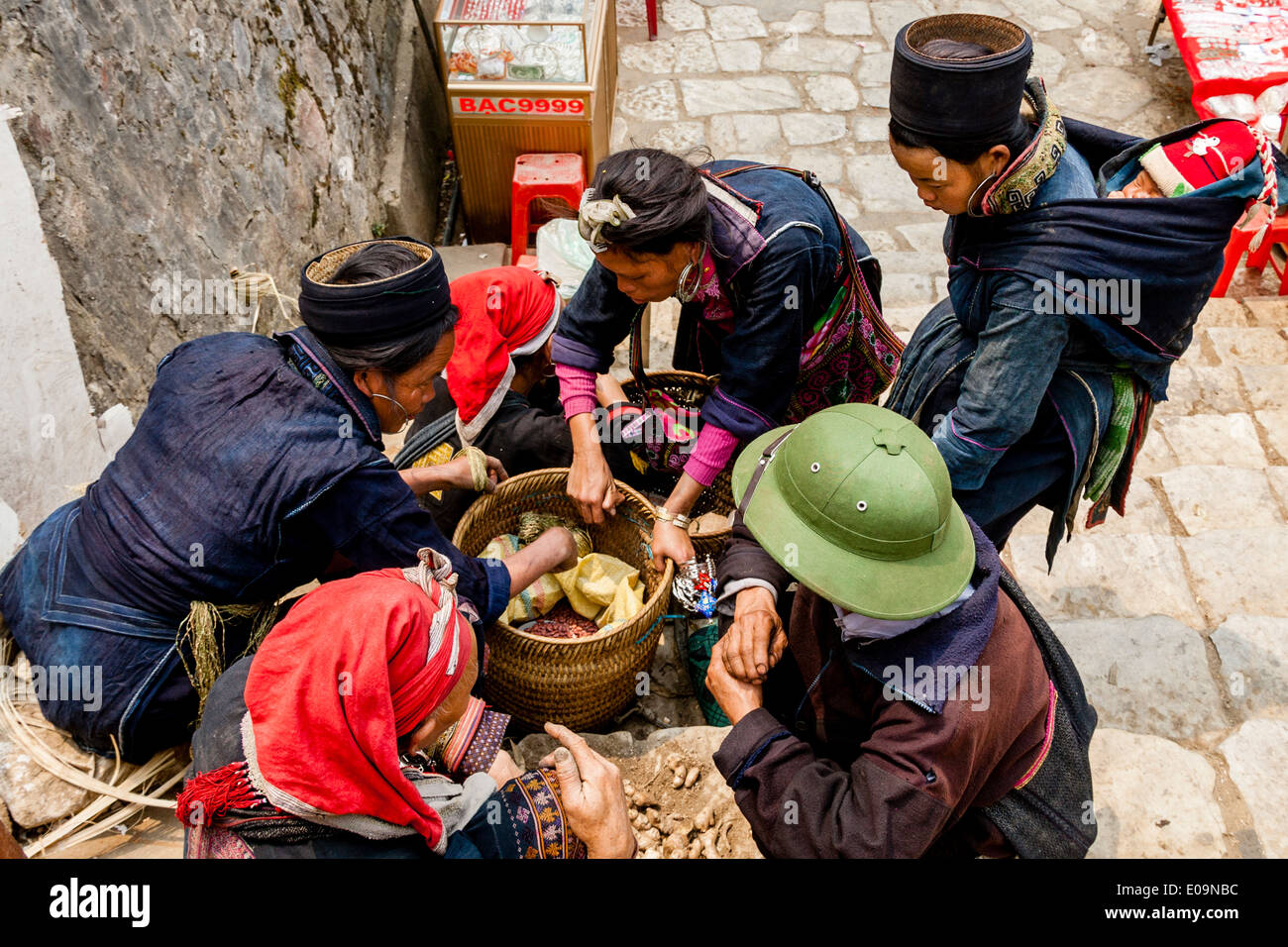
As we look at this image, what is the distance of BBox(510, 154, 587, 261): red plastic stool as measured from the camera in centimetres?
551

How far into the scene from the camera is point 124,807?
8.03 ft

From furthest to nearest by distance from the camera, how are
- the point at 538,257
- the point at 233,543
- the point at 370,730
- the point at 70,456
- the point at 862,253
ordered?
the point at 538,257, the point at 862,253, the point at 70,456, the point at 233,543, the point at 370,730

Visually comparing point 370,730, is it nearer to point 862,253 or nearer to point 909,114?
point 909,114

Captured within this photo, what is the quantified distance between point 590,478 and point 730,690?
109 cm

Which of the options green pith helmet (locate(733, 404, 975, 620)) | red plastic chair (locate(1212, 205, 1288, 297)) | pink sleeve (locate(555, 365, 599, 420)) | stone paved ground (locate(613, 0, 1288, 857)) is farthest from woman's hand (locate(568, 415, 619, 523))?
red plastic chair (locate(1212, 205, 1288, 297))

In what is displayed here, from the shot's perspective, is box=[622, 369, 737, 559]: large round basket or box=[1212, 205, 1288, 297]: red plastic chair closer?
box=[622, 369, 737, 559]: large round basket

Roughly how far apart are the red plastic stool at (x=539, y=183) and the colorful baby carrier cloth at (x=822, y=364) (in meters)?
2.26

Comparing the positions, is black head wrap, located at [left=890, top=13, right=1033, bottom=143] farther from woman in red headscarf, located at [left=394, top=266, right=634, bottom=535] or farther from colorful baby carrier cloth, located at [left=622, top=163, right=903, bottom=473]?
woman in red headscarf, located at [left=394, top=266, right=634, bottom=535]

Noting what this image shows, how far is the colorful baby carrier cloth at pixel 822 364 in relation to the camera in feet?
10.3

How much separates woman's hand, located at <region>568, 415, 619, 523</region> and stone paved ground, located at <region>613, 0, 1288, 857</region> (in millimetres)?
1962

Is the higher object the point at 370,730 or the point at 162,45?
the point at 162,45

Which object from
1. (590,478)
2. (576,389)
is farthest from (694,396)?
(590,478)

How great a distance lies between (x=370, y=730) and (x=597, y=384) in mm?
2003

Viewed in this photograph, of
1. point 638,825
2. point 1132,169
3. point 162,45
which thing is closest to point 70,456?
point 162,45
